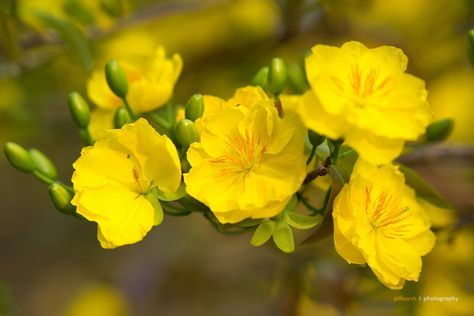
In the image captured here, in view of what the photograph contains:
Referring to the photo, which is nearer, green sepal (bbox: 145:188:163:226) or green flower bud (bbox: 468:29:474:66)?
green sepal (bbox: 145:188:163:226)

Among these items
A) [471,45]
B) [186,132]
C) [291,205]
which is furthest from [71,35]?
[471,45]

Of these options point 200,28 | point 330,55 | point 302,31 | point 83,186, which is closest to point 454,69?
point 302,31

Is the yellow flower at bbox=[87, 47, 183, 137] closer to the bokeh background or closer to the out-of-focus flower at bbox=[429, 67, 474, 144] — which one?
the bokeh background

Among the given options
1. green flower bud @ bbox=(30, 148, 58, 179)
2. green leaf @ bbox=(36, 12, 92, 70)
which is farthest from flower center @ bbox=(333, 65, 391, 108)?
green leaf @ bbox=(36, 12, 92, 70)

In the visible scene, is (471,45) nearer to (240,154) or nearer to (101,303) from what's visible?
(240,154)

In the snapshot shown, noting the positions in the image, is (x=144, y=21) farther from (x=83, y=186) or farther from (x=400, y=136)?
(x=400, y=136)

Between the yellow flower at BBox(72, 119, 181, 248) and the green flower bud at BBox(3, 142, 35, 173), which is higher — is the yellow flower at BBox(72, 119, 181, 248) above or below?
above
